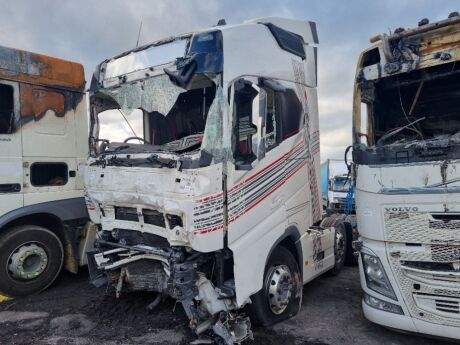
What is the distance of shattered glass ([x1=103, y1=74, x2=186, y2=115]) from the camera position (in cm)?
425

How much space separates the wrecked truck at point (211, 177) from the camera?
3.92 metres

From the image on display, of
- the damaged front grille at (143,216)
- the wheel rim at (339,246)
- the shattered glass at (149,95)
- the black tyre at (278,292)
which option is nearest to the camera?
the damaged front grille at (143,216)

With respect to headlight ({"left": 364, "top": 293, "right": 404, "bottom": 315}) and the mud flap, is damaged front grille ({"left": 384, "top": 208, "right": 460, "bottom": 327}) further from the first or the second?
the mud flap

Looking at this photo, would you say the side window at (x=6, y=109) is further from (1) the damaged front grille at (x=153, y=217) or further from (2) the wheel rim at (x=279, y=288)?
(2) the wheel rim at (x=279, y=288)

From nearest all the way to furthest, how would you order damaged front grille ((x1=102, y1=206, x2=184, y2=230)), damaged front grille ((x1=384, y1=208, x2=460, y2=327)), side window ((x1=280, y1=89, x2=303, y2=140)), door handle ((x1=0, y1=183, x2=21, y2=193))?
damaged front grille ((x1=384, y1=208, x2=460, y2=327)), damaged front grille ((x1=102, y1=206, x2=184, y2=230)), side window ((x1=280, y1=89, x2=303, y2=140)), door handle ((x1=0, y1=183, x2=21, y2=193))

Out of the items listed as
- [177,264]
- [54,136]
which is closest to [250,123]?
[177,264]

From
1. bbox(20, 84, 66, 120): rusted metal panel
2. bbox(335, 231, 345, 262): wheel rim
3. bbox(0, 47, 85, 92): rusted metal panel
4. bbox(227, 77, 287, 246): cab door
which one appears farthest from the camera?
bbox(335, 231, 345, 262): wheel rim

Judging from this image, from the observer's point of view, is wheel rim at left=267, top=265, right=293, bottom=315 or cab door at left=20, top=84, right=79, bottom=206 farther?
cab door at left=20, top=84, right=79, bottom=206

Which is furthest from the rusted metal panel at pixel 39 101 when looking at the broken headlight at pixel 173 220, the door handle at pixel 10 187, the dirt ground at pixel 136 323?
the broken headlight at pixel 173 220

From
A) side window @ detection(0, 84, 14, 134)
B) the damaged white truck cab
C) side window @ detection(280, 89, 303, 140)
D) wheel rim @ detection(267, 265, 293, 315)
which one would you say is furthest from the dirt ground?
side window @ detection(0, 84, 14, 134)

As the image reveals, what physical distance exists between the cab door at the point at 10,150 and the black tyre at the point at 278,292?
12.0 feet

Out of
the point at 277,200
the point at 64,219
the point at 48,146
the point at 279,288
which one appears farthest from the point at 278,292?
the point at 48,146

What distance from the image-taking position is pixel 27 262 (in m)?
5.77

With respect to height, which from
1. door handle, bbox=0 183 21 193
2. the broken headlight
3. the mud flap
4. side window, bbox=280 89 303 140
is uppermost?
side window, bbox=280 89 303 140
